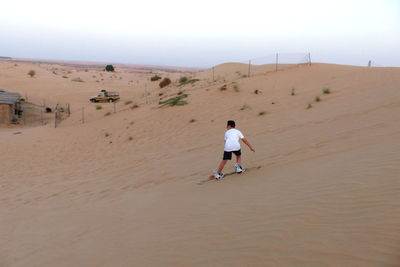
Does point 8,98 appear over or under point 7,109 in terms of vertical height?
over

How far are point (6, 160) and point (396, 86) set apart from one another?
593 inches

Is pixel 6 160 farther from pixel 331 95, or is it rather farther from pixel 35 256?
pixel 331 95

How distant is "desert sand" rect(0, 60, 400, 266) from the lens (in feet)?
11.7

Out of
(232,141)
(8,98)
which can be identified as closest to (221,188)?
(232,141)

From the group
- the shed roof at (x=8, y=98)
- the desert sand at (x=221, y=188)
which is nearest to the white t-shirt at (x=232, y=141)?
the desert sand at (x=221, y=188)

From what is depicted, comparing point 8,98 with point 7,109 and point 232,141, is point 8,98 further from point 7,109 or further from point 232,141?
point 232,141

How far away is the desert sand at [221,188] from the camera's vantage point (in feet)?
11.7

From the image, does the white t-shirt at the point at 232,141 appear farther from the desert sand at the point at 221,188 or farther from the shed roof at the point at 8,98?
the shed roof at the point at 8,98

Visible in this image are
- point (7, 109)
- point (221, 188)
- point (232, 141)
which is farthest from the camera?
point (7, 109)

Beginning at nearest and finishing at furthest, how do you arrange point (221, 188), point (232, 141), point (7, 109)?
point (221, 188)
point (232, 141)
point (7, 109)

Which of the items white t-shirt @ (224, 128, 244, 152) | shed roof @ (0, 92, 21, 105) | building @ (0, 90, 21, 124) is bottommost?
building @ (0, 90, 21, 124)

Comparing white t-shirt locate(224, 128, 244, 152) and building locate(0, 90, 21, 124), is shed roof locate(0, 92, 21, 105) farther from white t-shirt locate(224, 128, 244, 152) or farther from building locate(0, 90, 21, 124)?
white t-shirt locate(224, 128, 244, 152)

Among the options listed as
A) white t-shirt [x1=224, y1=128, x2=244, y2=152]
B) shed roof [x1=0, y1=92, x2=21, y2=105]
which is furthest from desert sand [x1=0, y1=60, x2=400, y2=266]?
shed roof [x1=0, y1=92, x2=21, y2=105]

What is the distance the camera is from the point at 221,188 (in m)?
6.11
